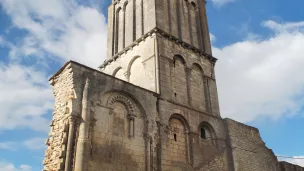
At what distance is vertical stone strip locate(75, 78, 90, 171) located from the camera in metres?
12.0

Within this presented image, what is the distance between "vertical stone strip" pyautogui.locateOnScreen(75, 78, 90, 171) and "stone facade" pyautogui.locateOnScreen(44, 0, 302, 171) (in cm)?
4

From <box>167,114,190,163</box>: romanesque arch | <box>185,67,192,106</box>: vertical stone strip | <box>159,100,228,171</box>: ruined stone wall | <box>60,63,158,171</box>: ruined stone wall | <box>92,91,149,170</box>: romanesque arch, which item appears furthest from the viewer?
<box>185,67,192,106</box>: vertical stone strip

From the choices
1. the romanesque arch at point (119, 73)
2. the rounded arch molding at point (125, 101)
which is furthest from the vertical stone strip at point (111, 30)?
the rounded arch molding at point (125, 101)

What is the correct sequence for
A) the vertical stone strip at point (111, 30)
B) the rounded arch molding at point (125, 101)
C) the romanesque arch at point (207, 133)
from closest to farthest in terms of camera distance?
the rounded arch molding at point (125, 101) < the romanesque arch at point (207, 133) < the vertical stone strip at point (111, 30)

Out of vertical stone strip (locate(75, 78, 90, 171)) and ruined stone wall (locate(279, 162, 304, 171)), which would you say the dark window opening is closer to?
ruined stone wall (locate(279, 162, 304, 171))

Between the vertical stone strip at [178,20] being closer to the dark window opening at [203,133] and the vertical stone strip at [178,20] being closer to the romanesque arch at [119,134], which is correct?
the dark window opening at [203,133]

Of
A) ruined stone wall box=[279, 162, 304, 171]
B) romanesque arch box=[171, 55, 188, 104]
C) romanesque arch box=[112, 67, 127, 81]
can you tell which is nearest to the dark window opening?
romanesque arch box=[171, 55, 188, 104]

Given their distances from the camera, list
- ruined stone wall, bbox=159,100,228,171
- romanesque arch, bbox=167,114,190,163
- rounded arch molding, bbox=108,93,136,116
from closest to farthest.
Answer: rounded arch molding, bbox=108,93,136,116, ruined stone wall, bbox=159,100,228,171, romanesque arch, bbox=167,114,190,163

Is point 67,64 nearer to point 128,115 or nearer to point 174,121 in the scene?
point 128,115

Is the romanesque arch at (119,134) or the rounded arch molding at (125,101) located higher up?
the rounded arch molding at (125,101)

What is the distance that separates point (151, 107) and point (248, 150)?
7063 millimetres

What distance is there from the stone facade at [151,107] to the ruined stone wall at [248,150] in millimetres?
62

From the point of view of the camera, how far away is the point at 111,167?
13.0m

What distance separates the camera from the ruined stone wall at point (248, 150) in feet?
59.8
